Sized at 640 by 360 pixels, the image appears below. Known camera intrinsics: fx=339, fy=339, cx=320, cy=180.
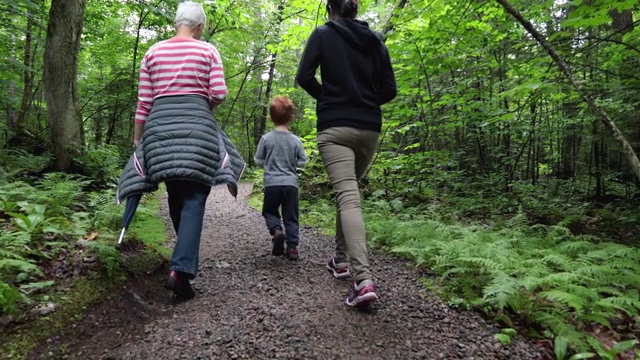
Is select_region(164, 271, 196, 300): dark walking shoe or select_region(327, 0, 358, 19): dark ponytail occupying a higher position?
select_region(327, 0, 358, 19): dark ponytail

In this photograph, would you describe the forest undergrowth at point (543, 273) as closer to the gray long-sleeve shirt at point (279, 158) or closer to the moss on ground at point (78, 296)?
the gray long-sleeve shirt at point (279, 158)

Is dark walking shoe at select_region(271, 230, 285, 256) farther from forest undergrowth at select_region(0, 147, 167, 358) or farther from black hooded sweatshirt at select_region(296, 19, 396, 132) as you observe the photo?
black hooded sweatshirt at select_region(296, 19, 396, 132)

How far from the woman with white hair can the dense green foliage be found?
2.66ft

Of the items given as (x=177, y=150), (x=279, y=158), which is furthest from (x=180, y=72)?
(x=279, y=158)

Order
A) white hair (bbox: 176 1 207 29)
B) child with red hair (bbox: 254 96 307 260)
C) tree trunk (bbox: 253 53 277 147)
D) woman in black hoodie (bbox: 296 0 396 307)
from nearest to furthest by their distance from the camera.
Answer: woman in black hoodie (bbox: 296 0 396 307), white hair (bbox: 176 1 207 29), child with red hair (bbox: 254 96 307 260), tree trunk (bbox: 253 53 277 147)

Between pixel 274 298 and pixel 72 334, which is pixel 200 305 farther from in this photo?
pixel 72 334

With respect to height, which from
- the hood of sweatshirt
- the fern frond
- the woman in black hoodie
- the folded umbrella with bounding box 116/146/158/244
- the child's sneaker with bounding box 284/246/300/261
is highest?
the hood of sweatshirt

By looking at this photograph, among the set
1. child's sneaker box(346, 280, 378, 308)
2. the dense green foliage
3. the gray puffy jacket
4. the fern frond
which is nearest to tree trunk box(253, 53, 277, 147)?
the dense green foliage

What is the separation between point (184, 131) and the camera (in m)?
2.71

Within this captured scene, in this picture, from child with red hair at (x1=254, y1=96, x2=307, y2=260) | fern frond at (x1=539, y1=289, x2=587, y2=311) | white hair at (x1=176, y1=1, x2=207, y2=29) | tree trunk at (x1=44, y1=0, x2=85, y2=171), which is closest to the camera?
fern frond at (x1=539, y1=289, x2=587, y2=311)

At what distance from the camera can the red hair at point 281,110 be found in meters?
4.31

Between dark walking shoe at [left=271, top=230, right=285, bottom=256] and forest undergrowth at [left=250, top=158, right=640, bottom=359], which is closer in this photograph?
forest undergrowth at [left=250, top=158, right=640, bottom=359]

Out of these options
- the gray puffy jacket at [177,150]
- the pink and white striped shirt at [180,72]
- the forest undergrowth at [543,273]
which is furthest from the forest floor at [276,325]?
the pink and white striped shirt at [180,72]

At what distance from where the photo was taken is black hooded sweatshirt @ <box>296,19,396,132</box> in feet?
9.09
